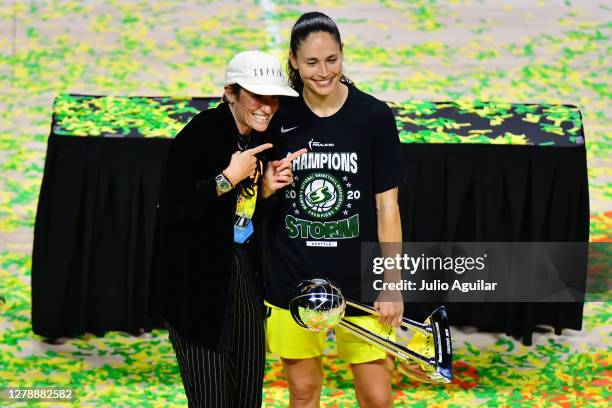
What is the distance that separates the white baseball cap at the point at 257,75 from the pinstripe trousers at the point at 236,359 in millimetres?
540

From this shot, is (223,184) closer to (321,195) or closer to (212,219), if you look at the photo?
(212,219)

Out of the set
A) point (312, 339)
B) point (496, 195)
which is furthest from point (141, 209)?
point (312, 339)

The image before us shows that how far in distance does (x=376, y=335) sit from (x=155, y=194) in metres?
2.13

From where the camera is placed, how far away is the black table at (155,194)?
5.23m

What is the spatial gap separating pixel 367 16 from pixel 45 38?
3471 mm

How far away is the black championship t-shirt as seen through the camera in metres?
3.43

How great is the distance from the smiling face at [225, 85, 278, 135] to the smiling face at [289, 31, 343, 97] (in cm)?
15

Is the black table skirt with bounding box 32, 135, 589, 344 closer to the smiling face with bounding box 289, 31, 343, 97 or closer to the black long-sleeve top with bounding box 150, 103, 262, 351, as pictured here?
the smiling face with bounding box 289, 31, 343, 97

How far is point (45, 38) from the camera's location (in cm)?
1062

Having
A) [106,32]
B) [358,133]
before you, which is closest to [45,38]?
[106,32]

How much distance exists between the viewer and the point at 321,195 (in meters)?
3.44

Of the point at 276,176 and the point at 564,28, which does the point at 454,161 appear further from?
the point at 564,28

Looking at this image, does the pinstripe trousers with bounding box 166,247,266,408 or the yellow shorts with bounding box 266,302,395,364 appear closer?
the pinstripe trousers with bounding box 166,247,266,408

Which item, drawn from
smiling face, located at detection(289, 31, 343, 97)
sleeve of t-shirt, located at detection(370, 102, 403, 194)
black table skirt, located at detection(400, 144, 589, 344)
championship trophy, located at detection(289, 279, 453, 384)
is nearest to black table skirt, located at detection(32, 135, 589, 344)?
black table skirt, located at detection(400, 144, 589, 344)
